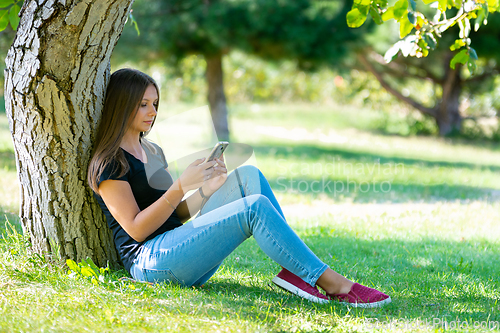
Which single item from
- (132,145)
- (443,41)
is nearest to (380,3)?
(132,145)

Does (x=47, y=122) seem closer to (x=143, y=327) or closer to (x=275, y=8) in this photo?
(x=143, y=327)

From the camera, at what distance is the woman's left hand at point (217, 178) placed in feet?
7.35

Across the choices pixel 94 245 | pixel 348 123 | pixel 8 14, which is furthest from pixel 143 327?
pixel 348 123

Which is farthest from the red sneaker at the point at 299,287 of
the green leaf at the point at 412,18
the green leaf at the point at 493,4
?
the green leaf at the point at 493,4

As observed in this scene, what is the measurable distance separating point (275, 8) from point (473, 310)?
6.17 meters

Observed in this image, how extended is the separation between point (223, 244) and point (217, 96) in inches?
312

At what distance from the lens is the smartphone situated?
83.3 inches

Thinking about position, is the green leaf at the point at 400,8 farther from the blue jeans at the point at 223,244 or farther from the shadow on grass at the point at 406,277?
the shadow on grass at the point at 406,277

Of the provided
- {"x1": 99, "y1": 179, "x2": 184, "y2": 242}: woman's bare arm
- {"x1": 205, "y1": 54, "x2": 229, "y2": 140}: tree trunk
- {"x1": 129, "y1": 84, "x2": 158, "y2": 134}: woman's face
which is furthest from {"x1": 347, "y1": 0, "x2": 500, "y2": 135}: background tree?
{"x1": 205, "y1": 54, "x2": 229, "y2": 140}: tree trunk

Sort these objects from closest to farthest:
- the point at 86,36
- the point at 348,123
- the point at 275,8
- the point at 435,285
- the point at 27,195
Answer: the point at 86,36 → the point at 27,195 → the point at 435,285 → the point at 275,8 → the point at 348,123

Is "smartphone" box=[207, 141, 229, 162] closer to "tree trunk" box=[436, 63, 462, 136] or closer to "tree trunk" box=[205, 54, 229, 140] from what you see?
"tree trunk" box=[205, 54, 229, 140]

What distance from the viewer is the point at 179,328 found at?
6.10ft

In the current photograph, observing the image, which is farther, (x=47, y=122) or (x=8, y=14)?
(x=8, y=14)

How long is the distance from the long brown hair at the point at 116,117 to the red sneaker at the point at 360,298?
3.68ft
